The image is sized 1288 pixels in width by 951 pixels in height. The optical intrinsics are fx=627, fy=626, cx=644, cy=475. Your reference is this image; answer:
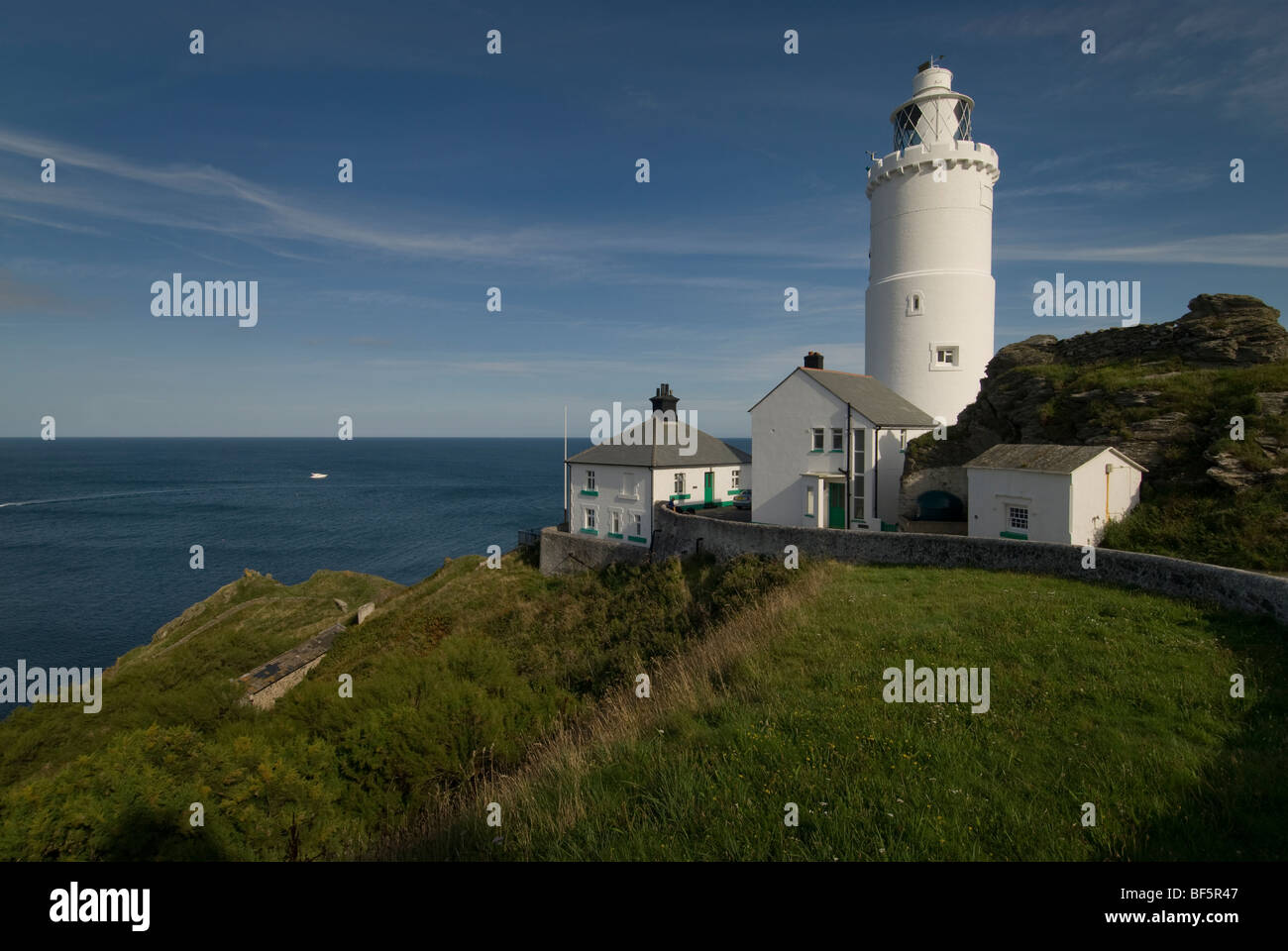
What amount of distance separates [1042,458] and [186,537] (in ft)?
266

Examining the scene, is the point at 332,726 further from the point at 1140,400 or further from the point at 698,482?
the point at 1140,400

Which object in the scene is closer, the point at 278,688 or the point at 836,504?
the point at 278,688

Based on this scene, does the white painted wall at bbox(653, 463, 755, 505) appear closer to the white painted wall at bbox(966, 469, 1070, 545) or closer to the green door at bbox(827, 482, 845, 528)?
the green door at bbox(827, 482, 845, 528)

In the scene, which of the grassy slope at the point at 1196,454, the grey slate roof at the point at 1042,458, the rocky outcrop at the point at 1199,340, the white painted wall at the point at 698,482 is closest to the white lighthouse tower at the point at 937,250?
the rocky outcrop at the point at 1199,340

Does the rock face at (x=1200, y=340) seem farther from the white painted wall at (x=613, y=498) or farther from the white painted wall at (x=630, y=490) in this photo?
the white painted wall at (x=613, y=498)

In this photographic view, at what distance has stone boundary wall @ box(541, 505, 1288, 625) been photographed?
1212cm

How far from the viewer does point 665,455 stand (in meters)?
31.7

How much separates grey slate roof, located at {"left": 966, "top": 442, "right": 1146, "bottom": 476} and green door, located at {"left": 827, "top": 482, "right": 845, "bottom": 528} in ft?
18.5

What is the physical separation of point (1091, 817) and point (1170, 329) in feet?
75.3

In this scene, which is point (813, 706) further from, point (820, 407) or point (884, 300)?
point (884, 300)

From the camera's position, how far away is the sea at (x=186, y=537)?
140ft

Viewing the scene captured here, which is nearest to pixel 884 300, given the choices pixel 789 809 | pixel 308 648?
pixel 789 809

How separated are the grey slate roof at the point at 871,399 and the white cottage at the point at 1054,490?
17.5 ft

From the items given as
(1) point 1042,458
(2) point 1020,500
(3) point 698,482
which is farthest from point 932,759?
(3) point 698,482
